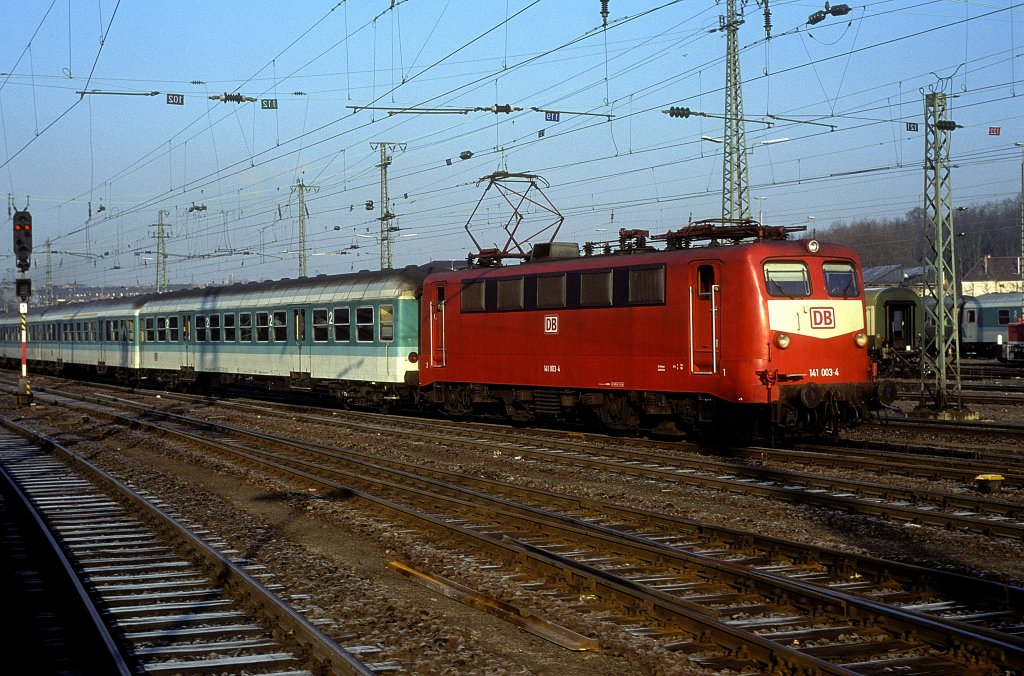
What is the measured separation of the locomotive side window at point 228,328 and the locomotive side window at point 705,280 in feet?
65.3

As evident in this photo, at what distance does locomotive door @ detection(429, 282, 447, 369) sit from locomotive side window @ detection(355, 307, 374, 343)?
2.39 m

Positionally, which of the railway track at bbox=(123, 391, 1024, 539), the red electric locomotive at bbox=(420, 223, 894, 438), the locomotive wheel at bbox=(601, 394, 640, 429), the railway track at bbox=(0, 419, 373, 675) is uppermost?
the red electric locomotive at bbox=(420, 223, 894, 438)

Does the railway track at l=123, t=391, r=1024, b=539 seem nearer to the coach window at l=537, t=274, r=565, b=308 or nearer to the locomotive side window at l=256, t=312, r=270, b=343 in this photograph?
the coach window at l=537, t=274, r=565, b=308

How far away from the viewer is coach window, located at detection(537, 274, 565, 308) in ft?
67.6

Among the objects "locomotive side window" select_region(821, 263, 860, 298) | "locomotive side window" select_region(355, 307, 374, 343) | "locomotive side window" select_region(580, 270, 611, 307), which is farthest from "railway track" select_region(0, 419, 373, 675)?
"locomotive side window" select_region(355, 307, 374, 343)

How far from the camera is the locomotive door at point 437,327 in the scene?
24.4 meters

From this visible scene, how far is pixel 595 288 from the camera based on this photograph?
19.8 meters

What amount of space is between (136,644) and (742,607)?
178 inches

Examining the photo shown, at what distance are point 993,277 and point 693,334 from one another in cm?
9166

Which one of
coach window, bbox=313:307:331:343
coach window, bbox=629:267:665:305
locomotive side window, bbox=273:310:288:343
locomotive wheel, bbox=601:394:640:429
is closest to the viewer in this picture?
coach window, bbox=629:267:665:305

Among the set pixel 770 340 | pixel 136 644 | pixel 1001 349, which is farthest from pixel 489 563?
pixel 1001 349

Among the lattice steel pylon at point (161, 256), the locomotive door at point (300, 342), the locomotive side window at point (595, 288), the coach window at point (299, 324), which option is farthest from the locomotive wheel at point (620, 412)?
the lattice steel pylon at point (161, 256)

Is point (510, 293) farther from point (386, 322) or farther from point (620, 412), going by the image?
point (386, 322)

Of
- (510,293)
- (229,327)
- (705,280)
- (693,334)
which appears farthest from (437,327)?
(229,327)
